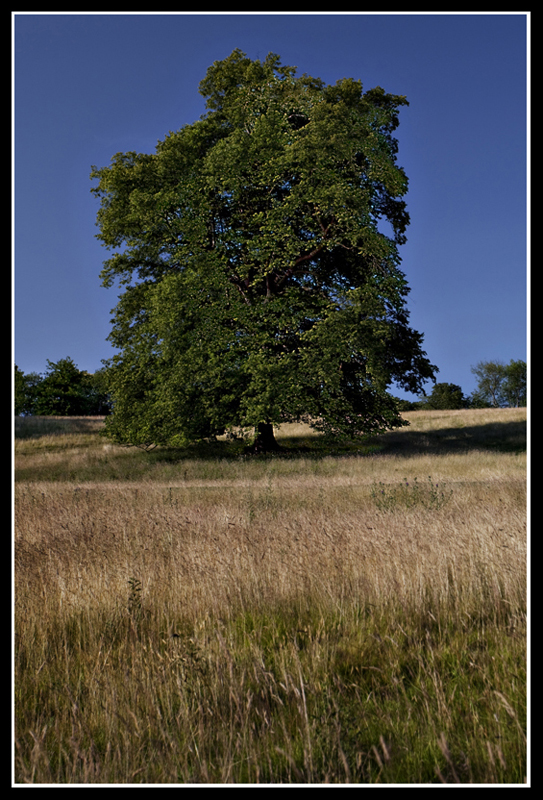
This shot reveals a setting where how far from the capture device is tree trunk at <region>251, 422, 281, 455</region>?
24216 millimetres

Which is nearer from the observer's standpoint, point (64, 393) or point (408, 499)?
point (408, 499)

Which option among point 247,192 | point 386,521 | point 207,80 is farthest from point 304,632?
point 207,80

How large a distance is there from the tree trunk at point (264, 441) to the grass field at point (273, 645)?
1462 centimetres

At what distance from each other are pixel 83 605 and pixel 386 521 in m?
4.65

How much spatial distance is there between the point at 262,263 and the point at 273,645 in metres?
19.2

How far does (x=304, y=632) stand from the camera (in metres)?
4.07

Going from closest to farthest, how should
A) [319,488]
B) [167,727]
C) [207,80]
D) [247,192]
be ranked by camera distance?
[167,727]
[319,488]
[247,192]
[207,80]

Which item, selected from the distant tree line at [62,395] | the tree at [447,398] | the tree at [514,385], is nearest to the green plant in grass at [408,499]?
the distant tree line at [62,395]

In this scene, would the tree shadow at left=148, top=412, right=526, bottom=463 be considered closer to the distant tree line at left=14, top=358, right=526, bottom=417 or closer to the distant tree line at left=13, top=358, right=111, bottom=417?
the distant tree line at left=14, top=358, right=526, bottom=417

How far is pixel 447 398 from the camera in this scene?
251 feet

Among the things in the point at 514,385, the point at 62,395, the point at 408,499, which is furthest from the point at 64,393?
the point at 514,385

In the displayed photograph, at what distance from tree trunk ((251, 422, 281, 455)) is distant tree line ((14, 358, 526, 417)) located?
2404 cm

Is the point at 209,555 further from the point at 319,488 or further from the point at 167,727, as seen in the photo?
the point at 319,488

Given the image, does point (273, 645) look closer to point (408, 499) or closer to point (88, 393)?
point (408, 499)
